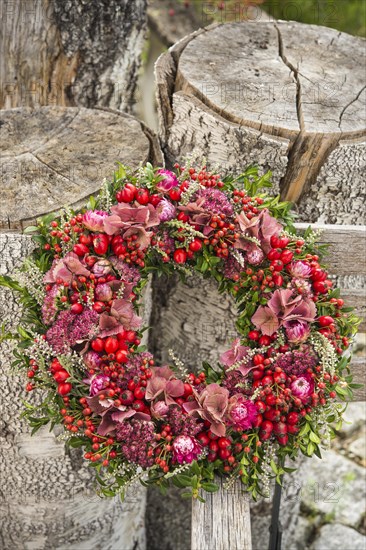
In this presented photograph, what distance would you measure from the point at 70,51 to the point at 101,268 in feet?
6.41

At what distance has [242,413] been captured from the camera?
1888mm

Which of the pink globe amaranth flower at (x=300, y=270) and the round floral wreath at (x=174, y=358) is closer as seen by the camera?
the round floral wreath at (x=174, y=358)

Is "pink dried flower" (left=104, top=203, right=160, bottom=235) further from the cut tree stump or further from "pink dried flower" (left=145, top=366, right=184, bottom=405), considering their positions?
"pink dried flower" (left=145, top=366, right=184, bottom=405)

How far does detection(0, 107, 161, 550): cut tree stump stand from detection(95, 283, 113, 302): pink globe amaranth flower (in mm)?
311

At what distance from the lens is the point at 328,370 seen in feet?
6.47

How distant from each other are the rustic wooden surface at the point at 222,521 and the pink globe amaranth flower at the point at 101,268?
0.75 m

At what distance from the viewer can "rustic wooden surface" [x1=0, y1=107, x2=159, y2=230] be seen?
7.04 feet

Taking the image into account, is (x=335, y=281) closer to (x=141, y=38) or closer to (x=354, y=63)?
(x=354, y=63)

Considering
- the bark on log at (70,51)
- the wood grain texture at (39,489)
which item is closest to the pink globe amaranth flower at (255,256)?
the wood grain texture at (39,489)

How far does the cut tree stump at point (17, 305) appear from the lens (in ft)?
7.09

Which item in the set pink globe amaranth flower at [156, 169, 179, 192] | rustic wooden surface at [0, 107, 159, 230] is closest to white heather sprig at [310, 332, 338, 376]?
pink globe amaranth flower at [156, 169, 179, 192]

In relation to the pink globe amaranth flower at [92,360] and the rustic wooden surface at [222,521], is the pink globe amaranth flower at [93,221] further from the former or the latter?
the rustic wooden surface at [222,521]

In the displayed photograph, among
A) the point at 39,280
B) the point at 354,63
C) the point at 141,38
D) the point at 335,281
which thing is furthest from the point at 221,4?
the point at 39,280

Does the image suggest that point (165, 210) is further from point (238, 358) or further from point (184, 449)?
point (184, 449)
